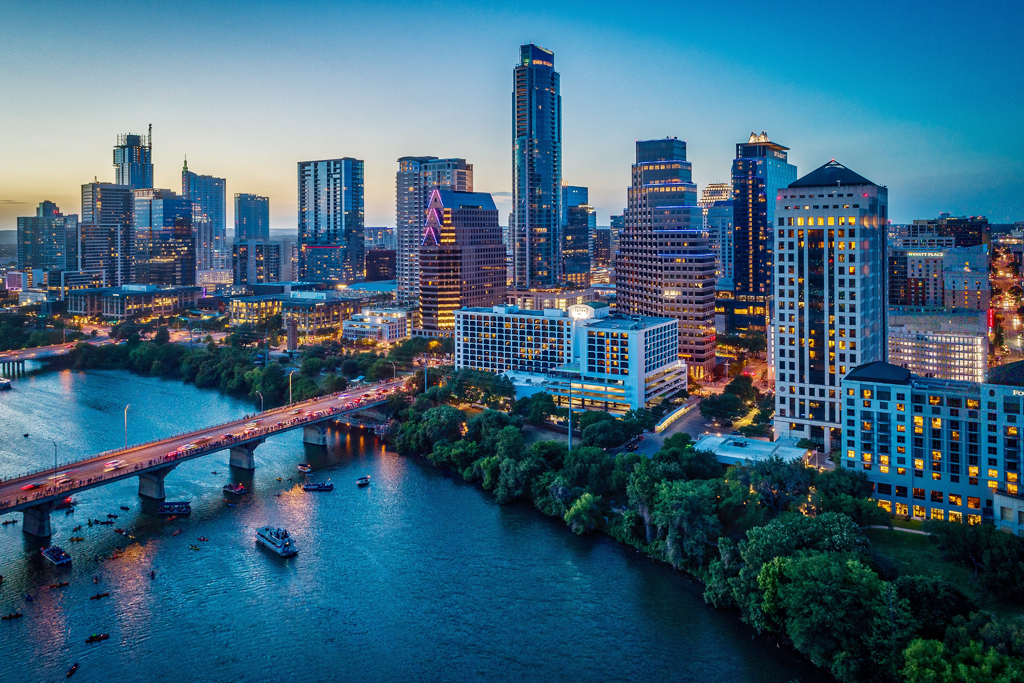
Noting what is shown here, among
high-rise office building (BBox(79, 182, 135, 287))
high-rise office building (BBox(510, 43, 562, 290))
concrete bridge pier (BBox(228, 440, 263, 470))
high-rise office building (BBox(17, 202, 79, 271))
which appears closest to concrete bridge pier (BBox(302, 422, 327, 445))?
concrete bridge pier (BBox(228, 440, 263, 470))

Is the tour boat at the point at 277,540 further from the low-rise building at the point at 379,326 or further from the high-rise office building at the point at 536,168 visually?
the high-rise office building at the point at 536,168

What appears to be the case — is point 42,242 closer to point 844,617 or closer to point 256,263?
point 256,263

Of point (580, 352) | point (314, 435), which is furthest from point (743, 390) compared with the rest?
point (314, 435)

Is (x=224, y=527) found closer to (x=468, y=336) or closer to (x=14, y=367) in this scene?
(x=468, y=336)

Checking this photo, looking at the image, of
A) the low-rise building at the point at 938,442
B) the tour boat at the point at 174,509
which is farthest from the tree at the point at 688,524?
the tour boat at the point at 174,509

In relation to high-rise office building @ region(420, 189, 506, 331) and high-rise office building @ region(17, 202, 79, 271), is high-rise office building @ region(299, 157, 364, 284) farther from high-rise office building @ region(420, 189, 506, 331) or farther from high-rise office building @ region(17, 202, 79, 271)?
high-rise office building @ region(420, 189, 506, 331)

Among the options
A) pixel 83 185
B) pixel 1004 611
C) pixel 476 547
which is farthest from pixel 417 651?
pixel 83 185
